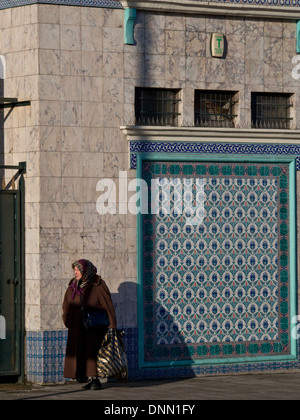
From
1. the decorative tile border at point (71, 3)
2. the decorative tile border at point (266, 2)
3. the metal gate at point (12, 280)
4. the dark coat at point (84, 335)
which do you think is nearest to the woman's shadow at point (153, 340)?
the dark coat at point (84, 335)

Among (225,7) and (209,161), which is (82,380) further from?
(225,7)

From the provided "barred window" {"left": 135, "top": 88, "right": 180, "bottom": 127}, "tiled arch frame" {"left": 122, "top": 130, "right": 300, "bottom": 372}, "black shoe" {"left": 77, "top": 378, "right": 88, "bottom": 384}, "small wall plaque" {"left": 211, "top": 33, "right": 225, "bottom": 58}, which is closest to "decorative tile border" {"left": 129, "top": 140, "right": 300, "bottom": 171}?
"tiled arch frame" {"left": 122, "top": 130, "right": 300, "bottom": 372}

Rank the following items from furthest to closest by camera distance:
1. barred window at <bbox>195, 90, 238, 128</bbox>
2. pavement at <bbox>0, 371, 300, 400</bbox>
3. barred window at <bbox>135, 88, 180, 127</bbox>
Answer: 1. barred window at <bbox>195, 90, 238, 128</bbox>
2. barred window at <bbox>135, 88, 180, 127</bbox>
3. pavement at <bbox>0, 371, 300, 400</bbox>

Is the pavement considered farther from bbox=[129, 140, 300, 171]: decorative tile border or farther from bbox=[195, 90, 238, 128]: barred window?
bbox=[195, 90, 238, 128]: barred window

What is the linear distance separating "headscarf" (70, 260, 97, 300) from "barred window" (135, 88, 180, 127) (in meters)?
2.34

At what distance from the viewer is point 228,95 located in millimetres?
16688

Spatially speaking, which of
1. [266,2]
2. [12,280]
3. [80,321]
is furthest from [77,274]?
[266,2]

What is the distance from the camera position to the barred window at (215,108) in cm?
1645

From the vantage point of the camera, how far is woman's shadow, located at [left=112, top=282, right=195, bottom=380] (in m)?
15.7

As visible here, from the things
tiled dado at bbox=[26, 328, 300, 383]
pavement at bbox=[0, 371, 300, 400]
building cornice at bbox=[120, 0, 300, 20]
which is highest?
building cornice at bbox=[120, 0, 300, 20]

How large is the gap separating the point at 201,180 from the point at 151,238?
1.06 meters

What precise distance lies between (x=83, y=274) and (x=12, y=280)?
3.97ft

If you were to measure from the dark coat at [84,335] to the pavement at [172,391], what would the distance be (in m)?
0.28

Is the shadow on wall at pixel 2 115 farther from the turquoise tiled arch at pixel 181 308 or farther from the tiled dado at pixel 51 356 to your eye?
the tiled dado at pixel 51 356
